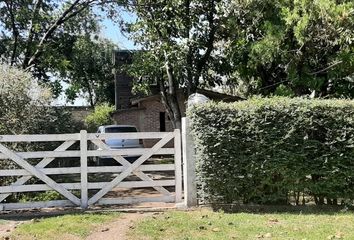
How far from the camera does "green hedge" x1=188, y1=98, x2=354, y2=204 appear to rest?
8469 millimetres

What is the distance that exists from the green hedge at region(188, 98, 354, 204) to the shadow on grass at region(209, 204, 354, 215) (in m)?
0.30

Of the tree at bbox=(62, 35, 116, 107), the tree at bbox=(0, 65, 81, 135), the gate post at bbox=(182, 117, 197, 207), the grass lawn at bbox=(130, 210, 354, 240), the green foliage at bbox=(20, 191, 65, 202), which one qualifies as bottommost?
the grass lawn at bbox=(130, 210, 354, 240)

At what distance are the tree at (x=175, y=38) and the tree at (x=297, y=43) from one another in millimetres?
1485

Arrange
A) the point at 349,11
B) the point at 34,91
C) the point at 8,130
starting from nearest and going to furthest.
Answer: the point at 8,130 < the point at 34,91 < the point at 349,11

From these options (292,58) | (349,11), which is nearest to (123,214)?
(349,11)

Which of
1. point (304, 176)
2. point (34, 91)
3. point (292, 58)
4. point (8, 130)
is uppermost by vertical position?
point (292, 58)

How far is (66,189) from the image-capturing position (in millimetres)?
8805

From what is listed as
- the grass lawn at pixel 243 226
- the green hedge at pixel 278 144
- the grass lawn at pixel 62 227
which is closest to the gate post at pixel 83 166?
the grass lawn at pixel 62 227

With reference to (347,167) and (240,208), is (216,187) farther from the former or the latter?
(347,167)

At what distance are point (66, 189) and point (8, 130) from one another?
271cm

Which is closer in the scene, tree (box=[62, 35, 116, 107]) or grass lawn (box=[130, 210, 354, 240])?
grass lawn (box=[130, 210, 354, 240])

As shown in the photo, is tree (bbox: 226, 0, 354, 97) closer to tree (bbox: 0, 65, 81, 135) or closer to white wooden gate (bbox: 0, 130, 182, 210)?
white wooden gate (bbox: 0, 130, 182, 210)

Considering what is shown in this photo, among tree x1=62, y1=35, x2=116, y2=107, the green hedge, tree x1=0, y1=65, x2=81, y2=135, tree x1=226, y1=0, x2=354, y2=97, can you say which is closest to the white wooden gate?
the green hedge

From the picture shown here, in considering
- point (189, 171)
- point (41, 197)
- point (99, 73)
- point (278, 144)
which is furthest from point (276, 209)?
point (99, 73)
